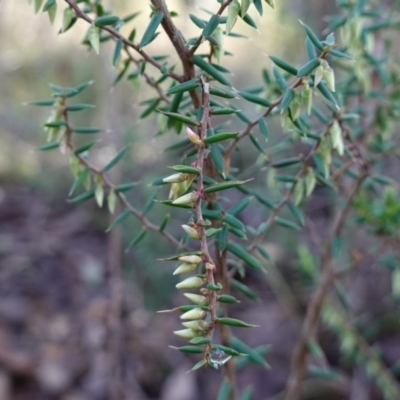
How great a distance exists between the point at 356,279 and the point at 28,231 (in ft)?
6.10

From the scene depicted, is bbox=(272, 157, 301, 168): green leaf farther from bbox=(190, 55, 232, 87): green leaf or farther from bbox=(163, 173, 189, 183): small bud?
bbox=(163, 173, 189, 183): small bud

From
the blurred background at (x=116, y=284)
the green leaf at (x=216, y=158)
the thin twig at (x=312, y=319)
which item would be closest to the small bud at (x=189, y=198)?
the green leaf at (x=216, y=158)

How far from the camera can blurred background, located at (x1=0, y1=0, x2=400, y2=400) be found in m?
1.98

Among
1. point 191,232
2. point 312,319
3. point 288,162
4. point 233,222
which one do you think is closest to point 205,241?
→ point 191,232

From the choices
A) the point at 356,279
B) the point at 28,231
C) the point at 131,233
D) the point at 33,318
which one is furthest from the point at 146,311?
the point at 28,231

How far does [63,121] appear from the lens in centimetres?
77

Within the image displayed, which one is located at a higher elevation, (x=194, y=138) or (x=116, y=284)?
(x=194, y=138)

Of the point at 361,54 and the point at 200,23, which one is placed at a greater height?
the point at 361,54

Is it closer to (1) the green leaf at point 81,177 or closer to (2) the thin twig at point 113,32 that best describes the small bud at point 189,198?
(2) the thin twig at point 113,32

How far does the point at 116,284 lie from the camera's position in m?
1.78

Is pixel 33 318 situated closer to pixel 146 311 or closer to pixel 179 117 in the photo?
pixel 146 311

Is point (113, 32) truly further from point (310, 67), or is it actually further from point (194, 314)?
point (194, 314)

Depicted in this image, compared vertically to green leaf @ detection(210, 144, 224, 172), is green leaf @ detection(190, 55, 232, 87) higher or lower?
higher

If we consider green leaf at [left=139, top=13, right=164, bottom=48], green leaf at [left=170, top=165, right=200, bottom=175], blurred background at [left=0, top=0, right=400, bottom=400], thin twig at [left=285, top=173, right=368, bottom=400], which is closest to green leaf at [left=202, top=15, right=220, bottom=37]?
green leaf at [left=139, top=13, right=164, bottom=48]
